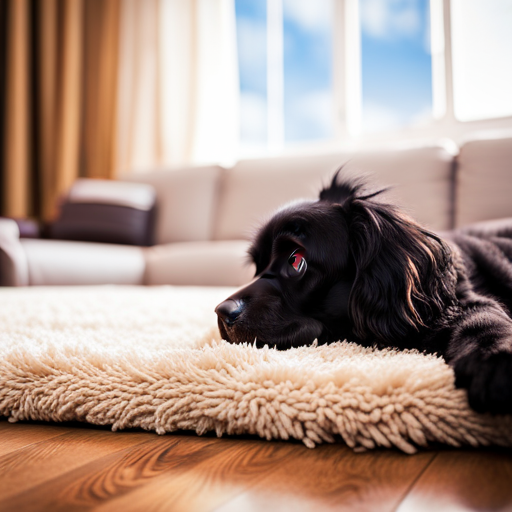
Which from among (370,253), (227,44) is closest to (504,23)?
(227,44)

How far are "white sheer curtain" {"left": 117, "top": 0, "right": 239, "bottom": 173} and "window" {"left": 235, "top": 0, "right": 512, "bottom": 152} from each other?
270mm

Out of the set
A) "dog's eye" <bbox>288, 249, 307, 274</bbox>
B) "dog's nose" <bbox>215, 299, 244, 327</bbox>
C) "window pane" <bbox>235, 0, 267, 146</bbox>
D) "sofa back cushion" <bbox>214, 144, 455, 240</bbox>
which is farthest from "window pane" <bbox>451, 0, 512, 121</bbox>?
"dog's nose" <bbox>215, 299, 244, 327</bbox>

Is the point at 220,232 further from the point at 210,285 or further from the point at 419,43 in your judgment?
the point at 419,43

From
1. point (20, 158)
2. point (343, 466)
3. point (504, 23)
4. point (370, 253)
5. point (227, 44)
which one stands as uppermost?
point (227, 44)

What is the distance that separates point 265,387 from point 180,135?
4.31 metres

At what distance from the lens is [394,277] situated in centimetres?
103

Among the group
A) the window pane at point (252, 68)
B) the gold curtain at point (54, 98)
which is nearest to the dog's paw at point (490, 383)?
the window pane at point (252, 68)

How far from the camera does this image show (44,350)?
3.32 ft

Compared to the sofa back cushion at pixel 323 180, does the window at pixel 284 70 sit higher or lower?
higher

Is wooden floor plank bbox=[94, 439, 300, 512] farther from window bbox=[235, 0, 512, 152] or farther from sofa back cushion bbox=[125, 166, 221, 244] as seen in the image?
window bbox=[235, 0, 512, 152]

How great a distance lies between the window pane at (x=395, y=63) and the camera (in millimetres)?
3959

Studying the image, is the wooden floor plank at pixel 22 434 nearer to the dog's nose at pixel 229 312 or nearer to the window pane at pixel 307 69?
the dog's nose at pixel 229 312

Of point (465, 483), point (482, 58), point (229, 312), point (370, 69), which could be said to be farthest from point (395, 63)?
point (465, 483)

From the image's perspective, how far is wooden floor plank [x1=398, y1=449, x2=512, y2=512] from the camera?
1.72 ft
